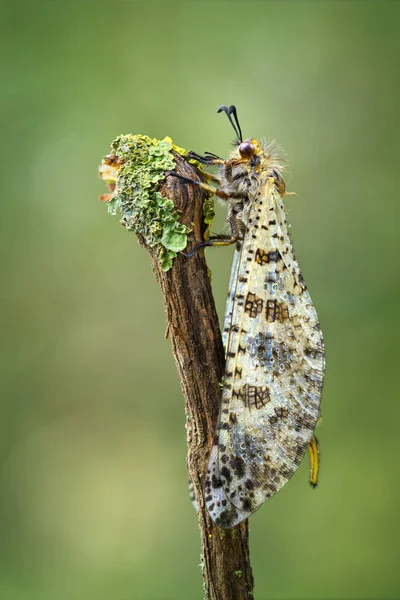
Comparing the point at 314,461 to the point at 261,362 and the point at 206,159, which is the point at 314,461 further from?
the point at 206,159

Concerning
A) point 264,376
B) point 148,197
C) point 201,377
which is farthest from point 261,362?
point 148,197

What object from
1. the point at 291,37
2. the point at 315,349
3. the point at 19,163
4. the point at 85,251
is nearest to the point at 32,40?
the point at 19,163

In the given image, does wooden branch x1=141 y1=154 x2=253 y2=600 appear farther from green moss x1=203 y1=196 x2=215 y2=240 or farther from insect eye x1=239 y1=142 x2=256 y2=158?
insect eye x1=239 y1=142 x2=256 y2=158

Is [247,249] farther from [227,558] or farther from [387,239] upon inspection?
[387,239]

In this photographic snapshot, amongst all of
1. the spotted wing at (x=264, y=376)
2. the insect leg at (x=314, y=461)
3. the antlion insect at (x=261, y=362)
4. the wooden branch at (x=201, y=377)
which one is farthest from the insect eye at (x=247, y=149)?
the insect leg at (x=314, y=461)

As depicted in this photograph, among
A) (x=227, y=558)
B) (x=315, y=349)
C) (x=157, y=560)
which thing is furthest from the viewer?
(x=157, y=560)

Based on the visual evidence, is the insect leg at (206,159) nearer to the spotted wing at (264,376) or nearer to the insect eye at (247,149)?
the insect eye at (247,149)
